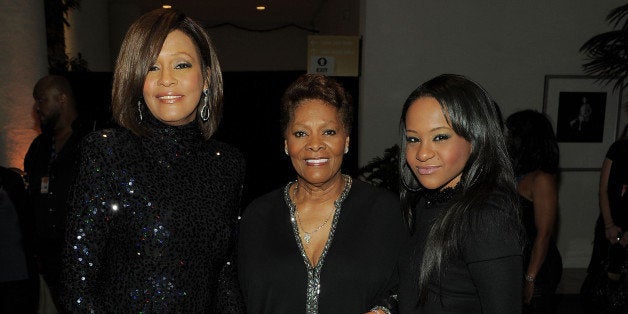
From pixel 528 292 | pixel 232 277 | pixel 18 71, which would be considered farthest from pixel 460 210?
pixel 18 71

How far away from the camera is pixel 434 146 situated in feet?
4.91

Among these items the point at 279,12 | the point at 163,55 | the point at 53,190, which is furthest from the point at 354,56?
the point at 279,12

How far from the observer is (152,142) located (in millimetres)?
1445

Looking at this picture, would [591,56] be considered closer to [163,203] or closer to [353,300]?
[353,300]

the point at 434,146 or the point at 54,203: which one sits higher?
the point at 434,146

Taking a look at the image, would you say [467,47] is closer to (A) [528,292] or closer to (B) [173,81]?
(A) [528,292]

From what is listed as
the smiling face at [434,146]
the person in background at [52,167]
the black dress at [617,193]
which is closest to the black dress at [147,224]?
the smiling face at [434,146]

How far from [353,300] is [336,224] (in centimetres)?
27

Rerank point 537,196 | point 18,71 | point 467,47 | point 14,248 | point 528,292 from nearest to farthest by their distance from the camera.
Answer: point 14,248 → point 528,292 → point 537,196 → point 18,71 → point 467,47

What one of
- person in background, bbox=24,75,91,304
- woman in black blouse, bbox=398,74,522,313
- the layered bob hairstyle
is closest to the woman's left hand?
woman in black blouse, bbox=398,74,522,313

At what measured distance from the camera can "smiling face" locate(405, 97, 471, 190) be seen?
4.87 feet

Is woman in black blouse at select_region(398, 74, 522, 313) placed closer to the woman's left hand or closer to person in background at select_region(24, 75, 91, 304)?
the woman's left hand

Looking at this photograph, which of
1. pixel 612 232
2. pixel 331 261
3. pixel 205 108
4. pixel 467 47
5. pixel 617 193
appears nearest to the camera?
pixel 205 108

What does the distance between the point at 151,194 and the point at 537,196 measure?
2.19m
